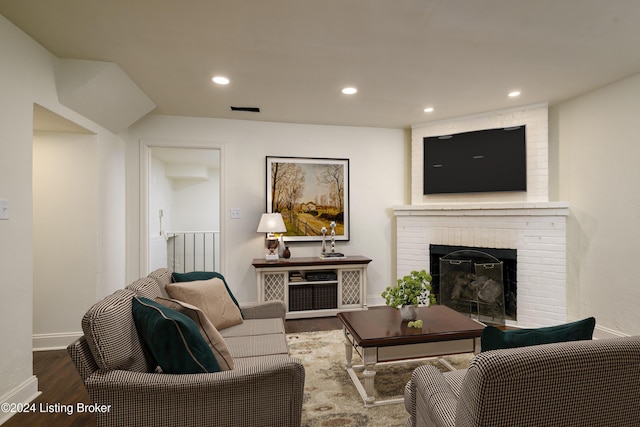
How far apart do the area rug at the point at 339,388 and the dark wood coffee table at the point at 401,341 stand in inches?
2.9

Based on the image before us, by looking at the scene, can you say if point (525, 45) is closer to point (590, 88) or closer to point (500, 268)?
point (590, 88)

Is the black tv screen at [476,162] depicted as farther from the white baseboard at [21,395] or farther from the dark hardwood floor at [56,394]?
the white baseboard at [21,395]

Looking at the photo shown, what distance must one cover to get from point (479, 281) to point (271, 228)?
2533mm

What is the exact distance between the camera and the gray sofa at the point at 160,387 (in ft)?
4.08

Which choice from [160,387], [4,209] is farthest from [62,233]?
[160,387]

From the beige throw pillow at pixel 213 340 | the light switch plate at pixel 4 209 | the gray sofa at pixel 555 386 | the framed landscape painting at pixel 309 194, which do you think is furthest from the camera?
the framed landscape painting at pixel 309 194

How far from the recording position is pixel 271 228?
3.88 meters

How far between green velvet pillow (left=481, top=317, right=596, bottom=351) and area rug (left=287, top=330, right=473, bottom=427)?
1.02 metres

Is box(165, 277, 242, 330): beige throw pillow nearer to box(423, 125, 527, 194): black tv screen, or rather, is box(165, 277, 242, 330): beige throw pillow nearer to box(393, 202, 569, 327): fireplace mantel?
box(393, 202, 569, 327): fireplace mantel

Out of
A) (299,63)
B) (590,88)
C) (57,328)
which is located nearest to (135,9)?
(299,63)

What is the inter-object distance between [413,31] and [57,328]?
394cm

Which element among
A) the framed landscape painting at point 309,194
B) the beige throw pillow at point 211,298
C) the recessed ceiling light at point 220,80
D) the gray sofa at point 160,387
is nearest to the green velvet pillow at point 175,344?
the gray sofa at point 160,387

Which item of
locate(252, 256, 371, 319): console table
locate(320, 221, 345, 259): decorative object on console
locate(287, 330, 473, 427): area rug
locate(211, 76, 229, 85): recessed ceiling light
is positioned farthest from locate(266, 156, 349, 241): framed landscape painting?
locate(287, 330, 473, 427): area rug

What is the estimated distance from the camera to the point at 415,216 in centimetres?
438
